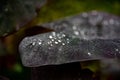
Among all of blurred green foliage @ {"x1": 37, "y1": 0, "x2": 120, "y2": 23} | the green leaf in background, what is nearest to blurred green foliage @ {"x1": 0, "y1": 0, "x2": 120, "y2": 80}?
blurred green foliage @ {"x1": 37, "y1": 0, "x2": 120, "y2": 23}

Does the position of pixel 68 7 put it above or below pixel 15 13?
below

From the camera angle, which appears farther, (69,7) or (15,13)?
(69,7)

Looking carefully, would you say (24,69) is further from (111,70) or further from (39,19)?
(39,19)

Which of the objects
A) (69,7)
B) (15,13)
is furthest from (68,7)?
(15,13)

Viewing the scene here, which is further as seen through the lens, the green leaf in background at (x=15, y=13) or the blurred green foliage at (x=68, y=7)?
the blurred green foliage at (x=68, y=7)

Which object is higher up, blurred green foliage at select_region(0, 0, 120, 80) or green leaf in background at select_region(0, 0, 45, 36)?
green leaf in background at select_region(0, 0, 45, 36)

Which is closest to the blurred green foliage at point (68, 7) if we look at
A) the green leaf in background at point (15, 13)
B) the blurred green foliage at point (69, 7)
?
the blurred green foliage at point (69, 7)

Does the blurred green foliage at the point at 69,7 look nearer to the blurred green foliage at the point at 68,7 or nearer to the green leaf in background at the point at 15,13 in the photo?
the blurred green foliage at the point at 68,7

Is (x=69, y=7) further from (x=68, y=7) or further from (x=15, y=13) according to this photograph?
(x=15, y=13)

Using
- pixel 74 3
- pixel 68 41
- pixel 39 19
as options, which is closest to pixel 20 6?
pixel 68 41

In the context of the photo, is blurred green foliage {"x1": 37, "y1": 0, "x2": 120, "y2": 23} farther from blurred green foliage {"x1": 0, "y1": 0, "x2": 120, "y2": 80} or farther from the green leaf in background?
the green leaf in background

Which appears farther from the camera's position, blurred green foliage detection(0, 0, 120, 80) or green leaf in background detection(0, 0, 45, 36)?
blurred green foliage detection(0, 0, 120, 80)
